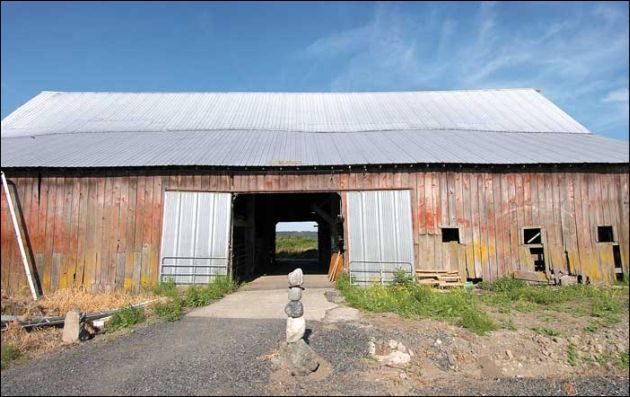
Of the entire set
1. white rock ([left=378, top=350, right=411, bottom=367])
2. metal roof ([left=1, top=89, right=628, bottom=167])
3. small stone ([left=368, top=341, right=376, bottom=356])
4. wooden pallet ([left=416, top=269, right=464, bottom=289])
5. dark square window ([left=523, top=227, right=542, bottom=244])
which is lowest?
white rock ([left=378, top=350, right=411, bottom=367])

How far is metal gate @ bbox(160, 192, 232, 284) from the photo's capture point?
12945mm

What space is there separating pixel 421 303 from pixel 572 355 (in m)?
3.57

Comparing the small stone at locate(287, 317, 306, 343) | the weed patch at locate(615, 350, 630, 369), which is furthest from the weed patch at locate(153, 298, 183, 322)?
the weed patch at locate(615, 350, 630, 369)

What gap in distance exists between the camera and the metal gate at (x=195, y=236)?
42.5ft

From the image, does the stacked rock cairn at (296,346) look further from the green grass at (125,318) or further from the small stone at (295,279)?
the green grass at (125,318)

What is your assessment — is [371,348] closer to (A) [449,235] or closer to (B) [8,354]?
(B) [8,354]

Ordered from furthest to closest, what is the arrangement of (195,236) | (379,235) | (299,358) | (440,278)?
(379,235) < (195,236) < (440,278) < (299,358)

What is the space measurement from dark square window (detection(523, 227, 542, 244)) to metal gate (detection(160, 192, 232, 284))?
10.8 m

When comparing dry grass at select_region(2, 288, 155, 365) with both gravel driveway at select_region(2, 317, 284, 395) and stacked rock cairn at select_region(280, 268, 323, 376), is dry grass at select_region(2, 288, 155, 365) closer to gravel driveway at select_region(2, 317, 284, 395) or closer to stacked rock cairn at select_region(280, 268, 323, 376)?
gravel driveway at select_region(2, 317, 284, 395)

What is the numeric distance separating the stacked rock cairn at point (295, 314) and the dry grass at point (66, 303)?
5623mm

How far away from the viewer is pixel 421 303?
10242 mm

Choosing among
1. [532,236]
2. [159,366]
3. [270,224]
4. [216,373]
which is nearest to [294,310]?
[216,373]

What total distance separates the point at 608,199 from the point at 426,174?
6596mm

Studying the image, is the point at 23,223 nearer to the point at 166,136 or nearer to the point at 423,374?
the point at 166,136
